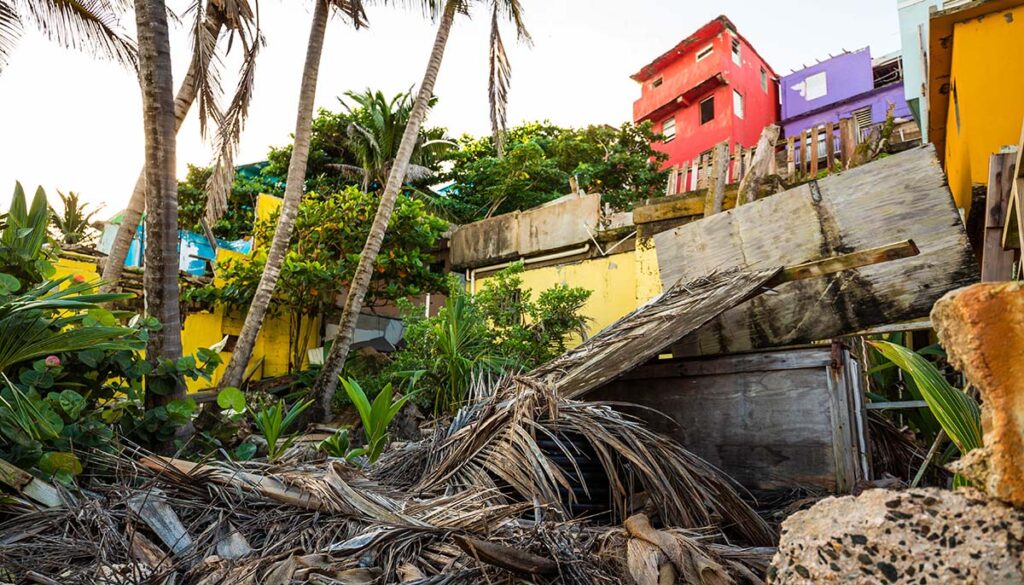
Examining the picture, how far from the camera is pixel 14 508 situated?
2.04 meters

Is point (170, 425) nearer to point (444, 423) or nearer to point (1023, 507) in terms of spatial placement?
point (444, 423)

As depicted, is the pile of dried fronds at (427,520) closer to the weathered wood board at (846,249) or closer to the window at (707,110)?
the weathered wood board at (846,249)

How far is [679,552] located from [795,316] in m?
1.99

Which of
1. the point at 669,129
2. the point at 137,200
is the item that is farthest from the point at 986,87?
the point at 669,129

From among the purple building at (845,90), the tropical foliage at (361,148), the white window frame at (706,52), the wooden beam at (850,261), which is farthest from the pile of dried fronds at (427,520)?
the white window frame at (706,52)

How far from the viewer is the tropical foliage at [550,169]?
14438 mm

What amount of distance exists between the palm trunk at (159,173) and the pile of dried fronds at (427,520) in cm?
150

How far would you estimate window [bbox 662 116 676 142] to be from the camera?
2242 cm

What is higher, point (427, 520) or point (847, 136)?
point (847, 136)

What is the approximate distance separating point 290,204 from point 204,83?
152 centimetres

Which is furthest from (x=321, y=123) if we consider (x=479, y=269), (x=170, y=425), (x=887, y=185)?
(x=887, y=185)

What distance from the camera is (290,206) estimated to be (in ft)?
22.7

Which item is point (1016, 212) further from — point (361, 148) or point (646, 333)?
point (361, 148)

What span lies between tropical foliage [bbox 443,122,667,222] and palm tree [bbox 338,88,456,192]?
1131 mm
